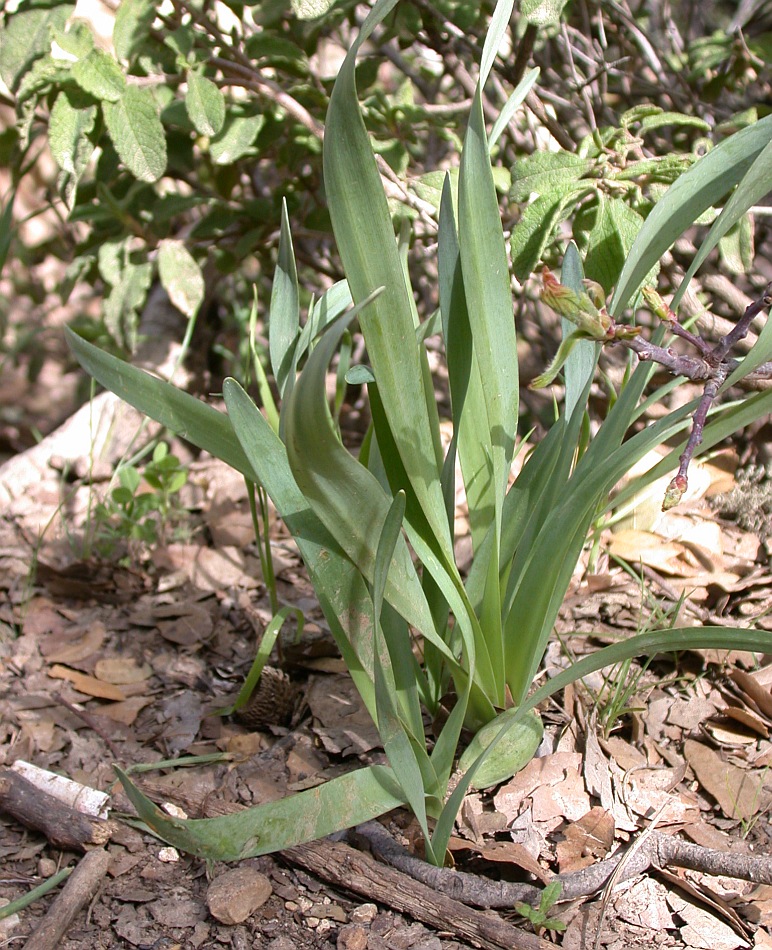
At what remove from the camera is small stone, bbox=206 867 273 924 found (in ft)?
3.38

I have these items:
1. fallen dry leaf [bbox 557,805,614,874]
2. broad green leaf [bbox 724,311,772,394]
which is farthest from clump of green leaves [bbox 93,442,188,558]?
broad green leaf [bbox 724,311,772,394]

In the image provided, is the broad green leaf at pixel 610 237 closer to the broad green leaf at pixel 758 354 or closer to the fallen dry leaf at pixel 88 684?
the broad green leaf at pixel 758 354

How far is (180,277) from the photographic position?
1.88m

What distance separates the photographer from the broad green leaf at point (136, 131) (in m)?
1.57

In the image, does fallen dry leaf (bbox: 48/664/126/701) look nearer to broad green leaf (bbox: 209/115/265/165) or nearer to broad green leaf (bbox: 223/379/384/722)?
broad green leaf (bbox: 223/379/384/722)

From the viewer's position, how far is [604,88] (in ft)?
6.46

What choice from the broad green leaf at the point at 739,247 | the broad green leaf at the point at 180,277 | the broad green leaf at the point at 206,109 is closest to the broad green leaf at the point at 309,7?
the broad green leaf at the point at 206,109

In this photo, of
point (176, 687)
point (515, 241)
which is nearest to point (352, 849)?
point (176, 687)

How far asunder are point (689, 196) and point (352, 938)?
870 mm

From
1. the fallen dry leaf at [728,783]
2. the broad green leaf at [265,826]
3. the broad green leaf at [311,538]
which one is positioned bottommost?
the fallen dry leaf at [728,783]

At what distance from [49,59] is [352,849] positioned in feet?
4.65

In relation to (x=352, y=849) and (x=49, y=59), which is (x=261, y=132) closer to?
(x=49, y=59)

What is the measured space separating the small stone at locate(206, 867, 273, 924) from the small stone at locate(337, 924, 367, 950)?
109 mm

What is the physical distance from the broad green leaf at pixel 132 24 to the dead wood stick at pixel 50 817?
1.24 meters
